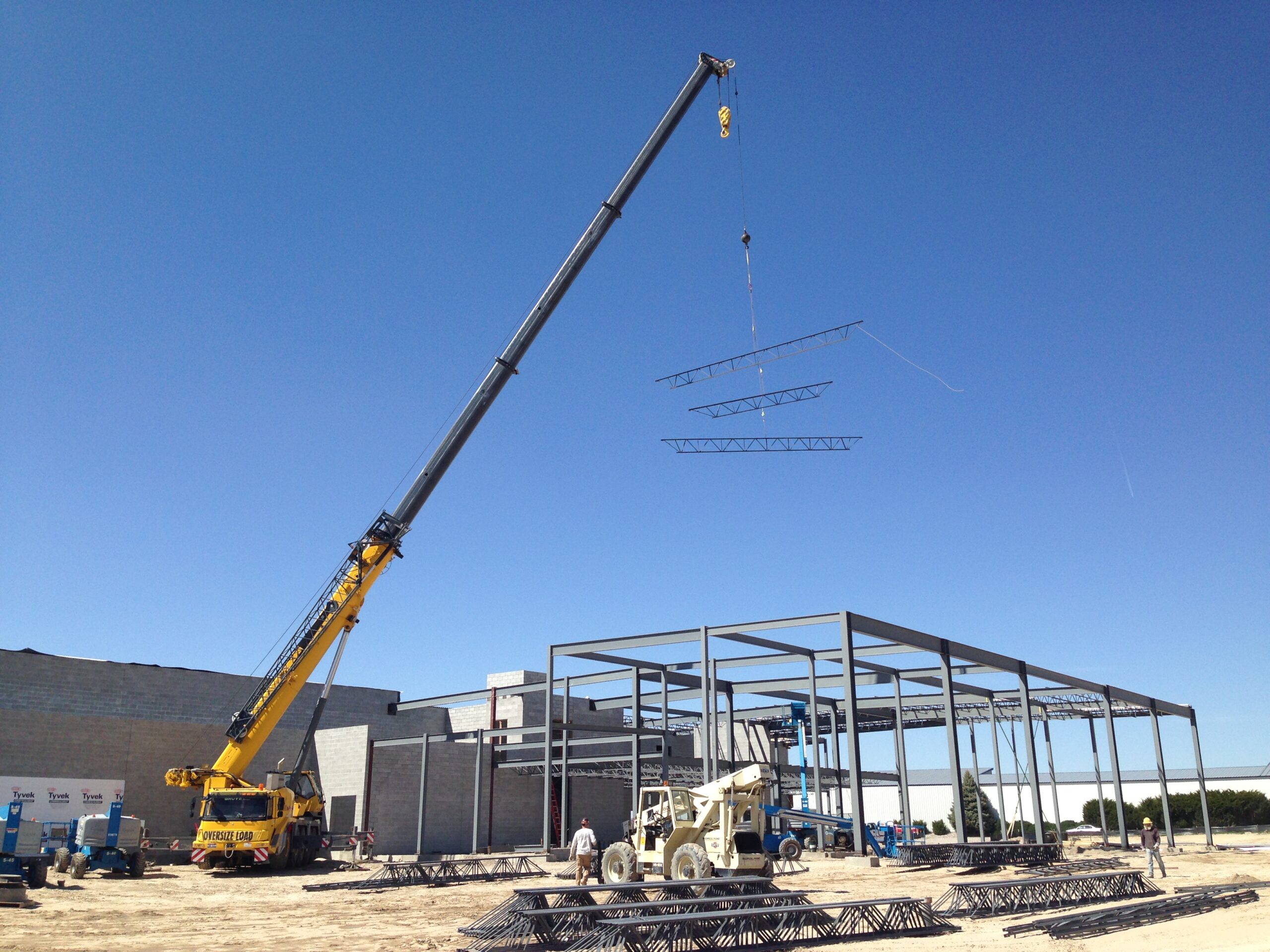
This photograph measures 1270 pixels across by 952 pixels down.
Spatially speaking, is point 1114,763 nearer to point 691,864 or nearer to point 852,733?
point 852,733

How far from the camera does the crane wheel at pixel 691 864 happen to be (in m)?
18.5

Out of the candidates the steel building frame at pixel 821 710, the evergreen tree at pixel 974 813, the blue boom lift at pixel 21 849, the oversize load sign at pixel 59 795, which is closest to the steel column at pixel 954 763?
the steel building frame at pixel 821 710

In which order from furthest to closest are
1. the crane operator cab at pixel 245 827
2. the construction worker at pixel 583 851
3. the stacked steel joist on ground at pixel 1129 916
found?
1. the crane operator cab at pixel 245 827
2. the construction worker at pixel 583 851
3. the stacked steel joist on ground at pixel 1129 916

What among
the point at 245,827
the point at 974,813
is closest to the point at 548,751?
the point at 245,827

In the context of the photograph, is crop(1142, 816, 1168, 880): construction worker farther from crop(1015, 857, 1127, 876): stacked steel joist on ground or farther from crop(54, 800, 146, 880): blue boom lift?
crop(54, 800, 146, 880): blue boom lift

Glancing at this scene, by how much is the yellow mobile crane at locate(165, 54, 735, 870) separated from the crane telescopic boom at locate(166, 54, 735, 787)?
0.02 meters

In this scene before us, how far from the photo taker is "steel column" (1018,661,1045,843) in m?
36.2

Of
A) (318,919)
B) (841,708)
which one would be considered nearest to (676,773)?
(841,708)

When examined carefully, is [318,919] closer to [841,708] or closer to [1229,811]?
[841,708]

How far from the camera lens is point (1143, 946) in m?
12.6

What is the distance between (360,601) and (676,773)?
17.8 meters

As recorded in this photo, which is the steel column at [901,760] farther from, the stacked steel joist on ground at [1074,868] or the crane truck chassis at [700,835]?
the crane truck chassis at [700,835]

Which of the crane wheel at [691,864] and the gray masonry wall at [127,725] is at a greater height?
the gray masonry wall at [127,725]

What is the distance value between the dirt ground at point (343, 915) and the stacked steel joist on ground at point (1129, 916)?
255 mm
